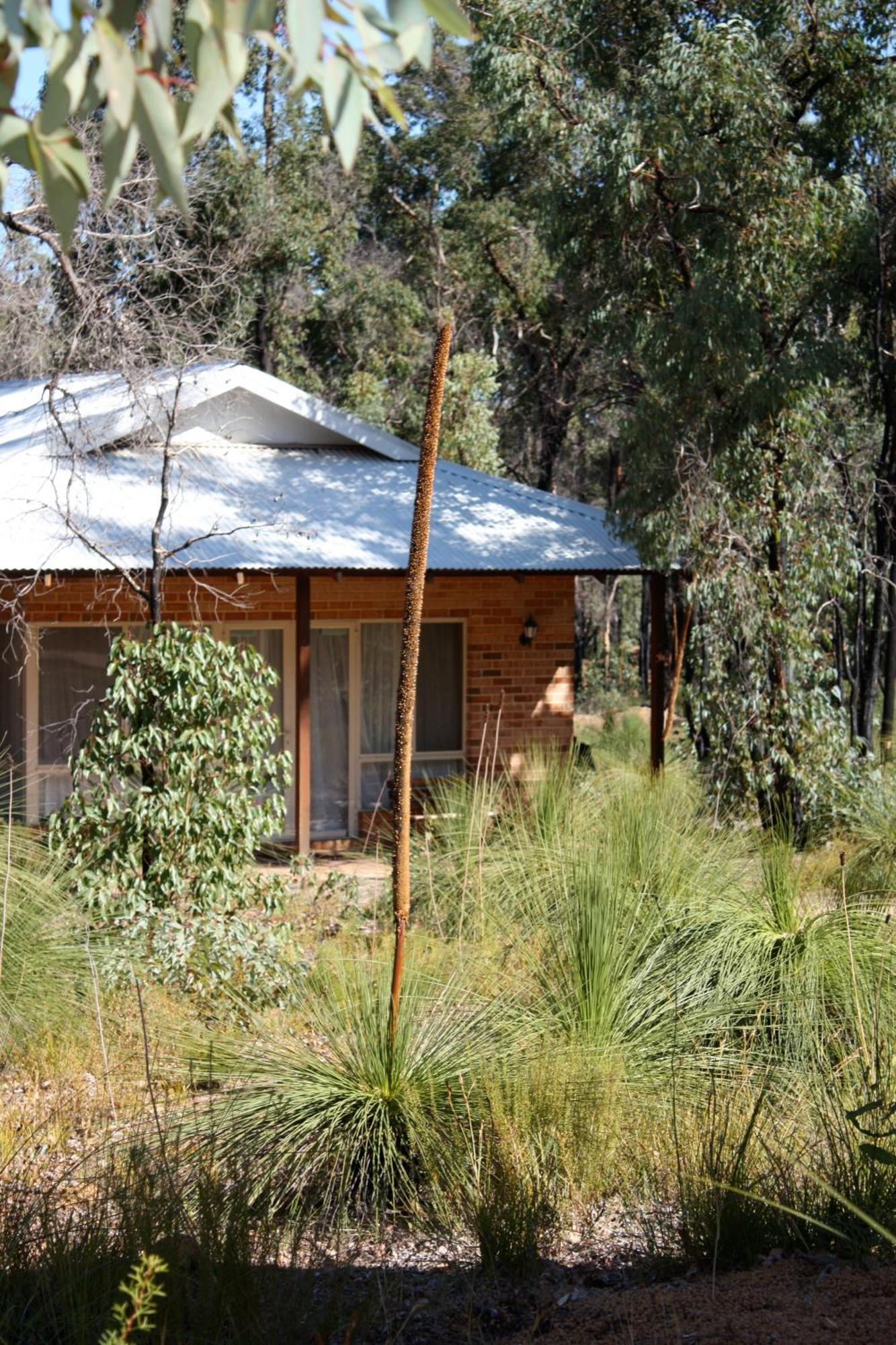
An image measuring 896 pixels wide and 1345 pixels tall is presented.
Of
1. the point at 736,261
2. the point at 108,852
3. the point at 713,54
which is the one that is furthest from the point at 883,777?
the point at 108,852

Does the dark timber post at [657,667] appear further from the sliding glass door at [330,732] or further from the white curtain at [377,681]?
the sliding glass door at [330,732]

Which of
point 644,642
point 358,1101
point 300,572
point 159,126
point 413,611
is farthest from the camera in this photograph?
point 644,642

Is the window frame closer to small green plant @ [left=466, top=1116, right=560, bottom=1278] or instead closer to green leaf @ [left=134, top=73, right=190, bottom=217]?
small green plant @ [left=466, top=1116, right=560, bottom=1278]

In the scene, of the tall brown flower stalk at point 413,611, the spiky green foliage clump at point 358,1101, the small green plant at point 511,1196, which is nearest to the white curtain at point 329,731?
the spiky green foliage clump at point 358,1101

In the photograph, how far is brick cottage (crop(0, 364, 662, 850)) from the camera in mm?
11141

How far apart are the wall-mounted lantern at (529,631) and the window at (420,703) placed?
0.61m

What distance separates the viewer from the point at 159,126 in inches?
76.3

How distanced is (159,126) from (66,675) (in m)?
11.0

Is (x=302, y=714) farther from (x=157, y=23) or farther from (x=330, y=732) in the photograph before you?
(x=157, y=23)

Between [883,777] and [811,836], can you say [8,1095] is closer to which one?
[811,836]

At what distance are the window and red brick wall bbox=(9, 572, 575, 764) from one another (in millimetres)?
155

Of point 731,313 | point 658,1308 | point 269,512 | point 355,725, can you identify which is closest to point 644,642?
point 355,725

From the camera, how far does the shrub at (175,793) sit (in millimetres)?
7199

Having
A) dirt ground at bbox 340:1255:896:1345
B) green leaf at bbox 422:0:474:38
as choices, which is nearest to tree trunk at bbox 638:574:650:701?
dirt ground at bbox 340:1255:896:1345
